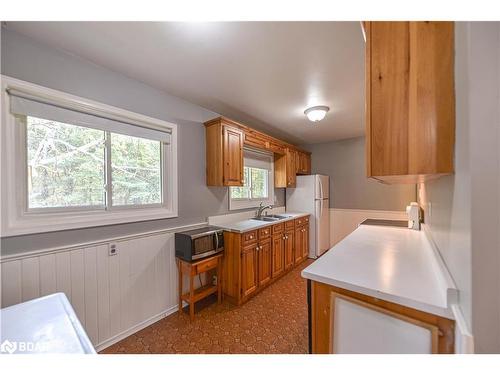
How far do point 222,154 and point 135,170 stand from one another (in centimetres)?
94

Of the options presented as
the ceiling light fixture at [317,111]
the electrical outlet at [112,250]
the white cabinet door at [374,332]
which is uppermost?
the ceiling light fixture at [317,111]

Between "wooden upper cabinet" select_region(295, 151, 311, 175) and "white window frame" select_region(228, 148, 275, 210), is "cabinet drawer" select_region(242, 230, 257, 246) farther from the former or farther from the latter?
"wooden upper cabinet" select_region(295, 151, 311, 175)

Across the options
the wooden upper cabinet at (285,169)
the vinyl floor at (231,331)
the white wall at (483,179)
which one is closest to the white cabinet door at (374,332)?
the white wall at (483,179)

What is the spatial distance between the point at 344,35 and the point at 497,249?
1.41 meters

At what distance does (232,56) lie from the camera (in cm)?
154

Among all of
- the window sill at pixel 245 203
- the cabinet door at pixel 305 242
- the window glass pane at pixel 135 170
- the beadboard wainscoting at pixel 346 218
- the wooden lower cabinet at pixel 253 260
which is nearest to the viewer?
the window glass pane at pixel 135 170

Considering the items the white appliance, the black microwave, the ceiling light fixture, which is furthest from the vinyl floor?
the ceiling light fixture

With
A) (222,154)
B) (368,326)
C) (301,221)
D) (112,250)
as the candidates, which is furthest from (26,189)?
(301,221)

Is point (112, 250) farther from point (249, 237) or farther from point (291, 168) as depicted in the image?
point (291, 168)

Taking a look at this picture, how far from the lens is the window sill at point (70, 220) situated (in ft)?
4.29

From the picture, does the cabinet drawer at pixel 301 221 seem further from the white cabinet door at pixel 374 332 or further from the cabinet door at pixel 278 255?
the white cabinet door at pixel 374 332

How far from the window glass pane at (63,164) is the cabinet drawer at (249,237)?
4.74 feet

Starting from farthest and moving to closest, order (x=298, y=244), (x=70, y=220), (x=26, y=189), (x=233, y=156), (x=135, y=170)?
1. (x=298, y=244)
2. (x=233, y=156)
3. (x=135, y=170)
4. (x=70, y=220)
5. (x=26, y=189)

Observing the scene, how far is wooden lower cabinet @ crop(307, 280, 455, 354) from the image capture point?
782mm
